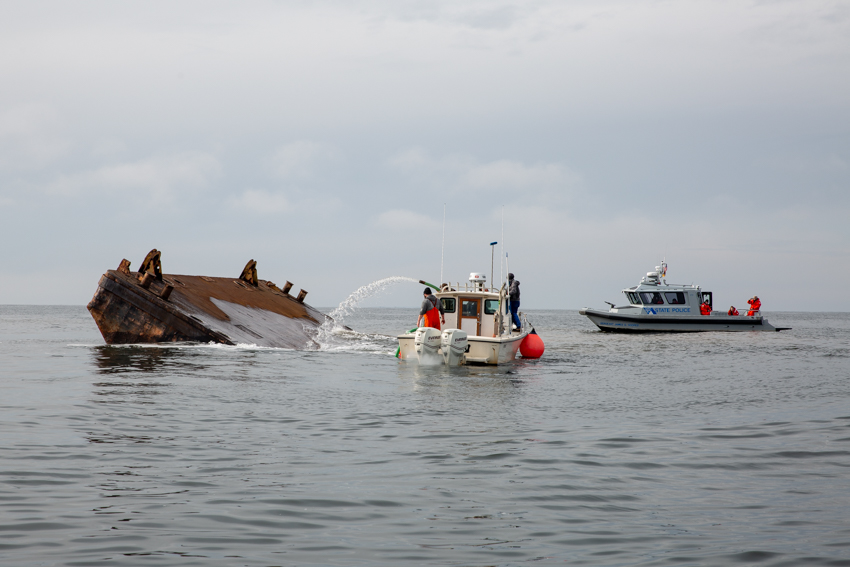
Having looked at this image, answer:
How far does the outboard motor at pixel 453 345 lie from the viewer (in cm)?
1872

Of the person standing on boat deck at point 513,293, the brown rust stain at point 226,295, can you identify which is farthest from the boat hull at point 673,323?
the person standing on boat deck at point 513,293

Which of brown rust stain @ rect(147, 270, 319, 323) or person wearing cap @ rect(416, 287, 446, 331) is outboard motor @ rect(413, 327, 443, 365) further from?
brown rust stain @ rect(147, 270, 319, 323)

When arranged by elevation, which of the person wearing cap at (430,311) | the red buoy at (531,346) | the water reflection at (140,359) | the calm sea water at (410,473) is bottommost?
the calm sea water at (410,473)

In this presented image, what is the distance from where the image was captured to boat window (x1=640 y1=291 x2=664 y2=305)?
42.6m

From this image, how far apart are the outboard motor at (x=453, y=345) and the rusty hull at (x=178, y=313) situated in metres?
7.77

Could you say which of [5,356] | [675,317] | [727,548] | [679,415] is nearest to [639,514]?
[727,548]

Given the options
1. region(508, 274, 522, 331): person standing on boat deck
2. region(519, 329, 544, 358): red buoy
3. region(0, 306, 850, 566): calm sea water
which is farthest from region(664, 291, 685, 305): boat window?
region(0, 306, 850, 566): calm sea water

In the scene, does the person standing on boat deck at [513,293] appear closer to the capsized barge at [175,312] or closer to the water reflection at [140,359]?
the capsized barge at [175,312]

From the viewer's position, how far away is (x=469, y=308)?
2109 centimetres

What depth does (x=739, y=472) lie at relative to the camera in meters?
7.94

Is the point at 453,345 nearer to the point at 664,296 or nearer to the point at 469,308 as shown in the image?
the point at 469,308

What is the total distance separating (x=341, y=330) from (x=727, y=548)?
30.8m

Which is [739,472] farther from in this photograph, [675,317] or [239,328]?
[675,317]

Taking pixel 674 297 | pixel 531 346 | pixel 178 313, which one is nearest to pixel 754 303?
pixel 674 297
